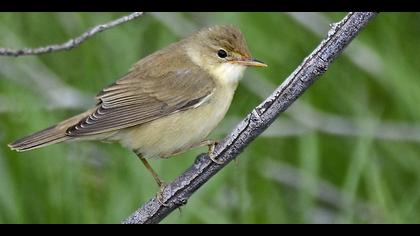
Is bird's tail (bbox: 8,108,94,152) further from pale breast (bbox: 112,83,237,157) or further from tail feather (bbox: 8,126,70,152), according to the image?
pale breast (bbox: 112,83,237,157)

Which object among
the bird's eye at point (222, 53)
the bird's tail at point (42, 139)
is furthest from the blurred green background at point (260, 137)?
the bird's tail at point (42, 139)

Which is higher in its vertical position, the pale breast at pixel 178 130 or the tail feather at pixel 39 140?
the pale breast at pixel 178 130

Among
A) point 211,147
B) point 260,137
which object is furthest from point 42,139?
point 260,137

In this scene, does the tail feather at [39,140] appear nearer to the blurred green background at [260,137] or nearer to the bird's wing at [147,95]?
the bird's wing at [147,95]

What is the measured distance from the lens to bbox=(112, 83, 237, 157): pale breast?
17.0ft

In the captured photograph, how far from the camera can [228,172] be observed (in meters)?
6.32

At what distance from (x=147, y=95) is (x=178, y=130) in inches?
12.8

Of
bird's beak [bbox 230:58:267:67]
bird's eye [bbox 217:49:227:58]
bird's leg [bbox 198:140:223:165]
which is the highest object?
bird's eye [bbox 217:49:227:58]

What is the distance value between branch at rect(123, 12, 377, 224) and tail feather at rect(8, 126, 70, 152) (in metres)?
0.96

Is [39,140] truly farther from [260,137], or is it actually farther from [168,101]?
[260,137]

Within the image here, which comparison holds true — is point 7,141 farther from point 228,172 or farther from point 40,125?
point 228,172

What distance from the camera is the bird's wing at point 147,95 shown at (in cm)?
525

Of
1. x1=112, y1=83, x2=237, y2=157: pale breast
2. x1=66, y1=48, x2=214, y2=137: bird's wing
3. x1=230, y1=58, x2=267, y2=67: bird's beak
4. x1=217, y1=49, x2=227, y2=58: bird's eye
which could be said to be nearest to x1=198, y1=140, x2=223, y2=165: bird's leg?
x1=112, y1=83, x2=237, y2=157: pale breast

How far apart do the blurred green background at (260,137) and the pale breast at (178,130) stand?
0.83 m
